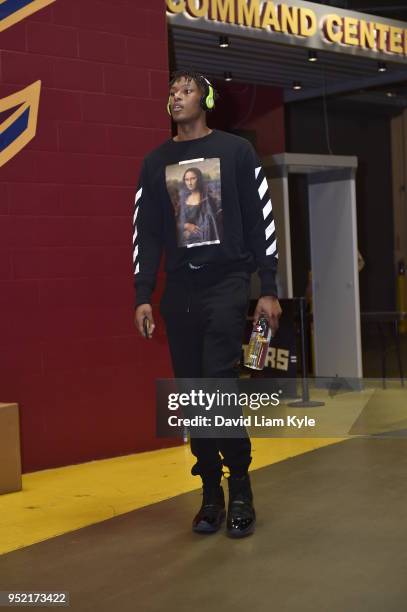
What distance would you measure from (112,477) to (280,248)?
3817 mm

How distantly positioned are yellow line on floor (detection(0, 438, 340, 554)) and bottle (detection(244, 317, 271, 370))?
1161mm

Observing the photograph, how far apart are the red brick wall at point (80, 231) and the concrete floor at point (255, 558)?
4.20 ft

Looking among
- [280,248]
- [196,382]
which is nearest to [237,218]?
[196,382]

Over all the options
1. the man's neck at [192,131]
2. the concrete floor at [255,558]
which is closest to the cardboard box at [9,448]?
the concrete floor at [255,558]

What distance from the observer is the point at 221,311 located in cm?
382

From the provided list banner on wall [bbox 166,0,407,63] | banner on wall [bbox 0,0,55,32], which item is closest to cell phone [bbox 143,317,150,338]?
banner on wall [bbox 0,0,55,32]

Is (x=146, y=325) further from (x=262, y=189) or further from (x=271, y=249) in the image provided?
(x=262, y=189)

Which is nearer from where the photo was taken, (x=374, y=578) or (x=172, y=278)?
(x=374, y=578)

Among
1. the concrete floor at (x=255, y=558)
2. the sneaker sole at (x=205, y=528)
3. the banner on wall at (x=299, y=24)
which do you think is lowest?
the concrete floor at (x=255, y=558)

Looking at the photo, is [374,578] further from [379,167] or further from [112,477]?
[379,167]

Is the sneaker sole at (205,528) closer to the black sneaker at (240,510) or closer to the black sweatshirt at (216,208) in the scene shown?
the black sneaker at (240,510)

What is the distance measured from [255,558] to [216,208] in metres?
1.35

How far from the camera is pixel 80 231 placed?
19.0 feet

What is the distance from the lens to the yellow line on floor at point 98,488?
4383mm
